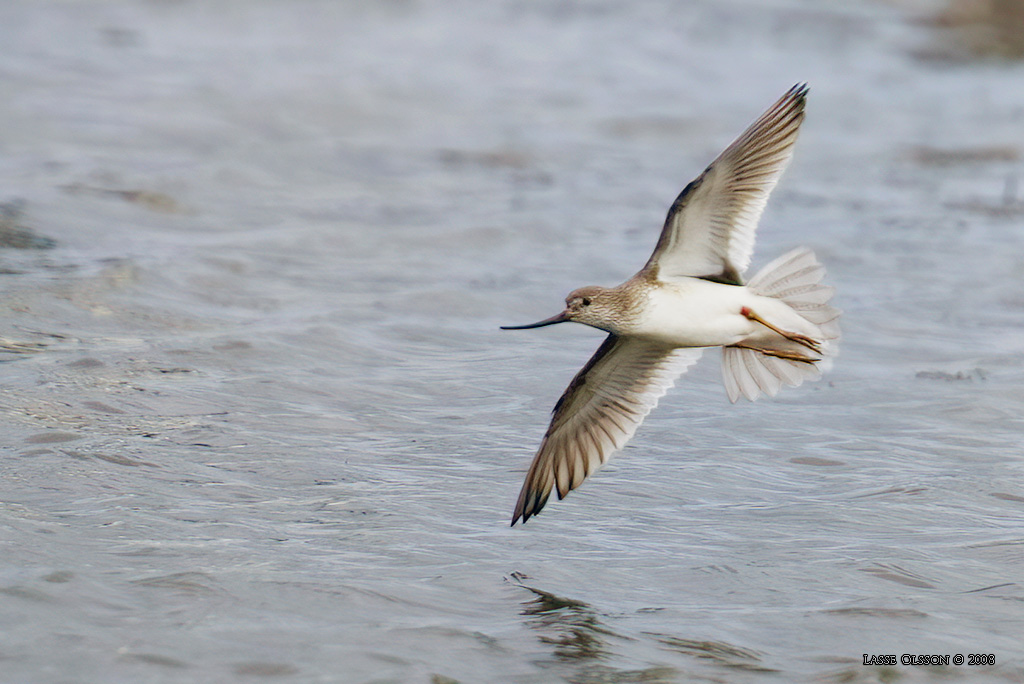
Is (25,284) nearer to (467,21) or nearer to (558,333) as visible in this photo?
(558,333)

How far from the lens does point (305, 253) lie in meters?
9.92

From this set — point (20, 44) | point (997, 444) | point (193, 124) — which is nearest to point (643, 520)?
point (997, 444)

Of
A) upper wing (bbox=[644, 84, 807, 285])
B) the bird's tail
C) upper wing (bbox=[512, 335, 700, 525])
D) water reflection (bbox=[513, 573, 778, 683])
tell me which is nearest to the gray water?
water reflection (bbox=[513, 573, 778, 683])

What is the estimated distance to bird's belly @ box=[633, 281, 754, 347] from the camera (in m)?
5.24

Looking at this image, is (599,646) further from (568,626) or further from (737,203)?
(737,203)

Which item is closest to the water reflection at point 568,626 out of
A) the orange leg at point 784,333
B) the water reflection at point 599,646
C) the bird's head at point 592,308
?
the water reflection at point 599,646

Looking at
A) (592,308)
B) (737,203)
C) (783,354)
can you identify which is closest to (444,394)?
(592,308)

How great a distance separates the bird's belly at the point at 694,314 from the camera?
5.24 metres

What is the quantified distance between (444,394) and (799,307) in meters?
2.33

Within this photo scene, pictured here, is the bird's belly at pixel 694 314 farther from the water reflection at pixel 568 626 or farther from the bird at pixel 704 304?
the water reflection at pixel 568 626

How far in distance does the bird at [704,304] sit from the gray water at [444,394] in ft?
1.10

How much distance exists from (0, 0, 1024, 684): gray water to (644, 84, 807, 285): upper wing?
1.14 meters

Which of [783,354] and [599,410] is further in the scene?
[599,410]

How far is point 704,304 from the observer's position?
524 cm
